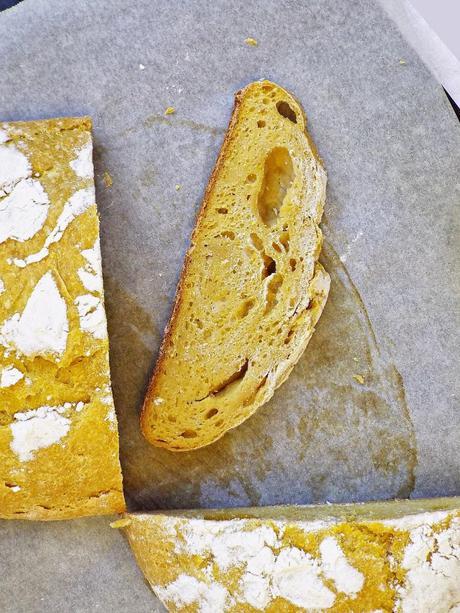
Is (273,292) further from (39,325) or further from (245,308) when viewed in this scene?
(39,325)

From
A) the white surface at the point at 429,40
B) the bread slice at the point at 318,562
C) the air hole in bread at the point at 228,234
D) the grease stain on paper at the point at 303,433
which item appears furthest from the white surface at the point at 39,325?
the white surface at the point at 429,40

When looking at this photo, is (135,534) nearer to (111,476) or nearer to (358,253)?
(111,476)

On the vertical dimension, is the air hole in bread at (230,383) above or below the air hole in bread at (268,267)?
below

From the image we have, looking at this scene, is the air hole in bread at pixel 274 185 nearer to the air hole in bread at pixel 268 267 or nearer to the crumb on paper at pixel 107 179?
the air hole in bread at pixel 268 267

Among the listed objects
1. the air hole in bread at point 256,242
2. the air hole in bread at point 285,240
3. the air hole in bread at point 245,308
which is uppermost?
the air hole in bread at point 256,242

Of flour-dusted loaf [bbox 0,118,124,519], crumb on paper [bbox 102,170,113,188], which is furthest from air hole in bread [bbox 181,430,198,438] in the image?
crumb on paper [bbox 102,170,113,188]

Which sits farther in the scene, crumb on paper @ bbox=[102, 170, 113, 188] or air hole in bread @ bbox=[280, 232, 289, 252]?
crumb on paper @ bbox=[102, 170, 113, 188]

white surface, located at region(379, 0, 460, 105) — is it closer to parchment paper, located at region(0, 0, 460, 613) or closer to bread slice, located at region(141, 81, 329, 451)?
parchment paper, located at region(0, 0, 460, 613)
